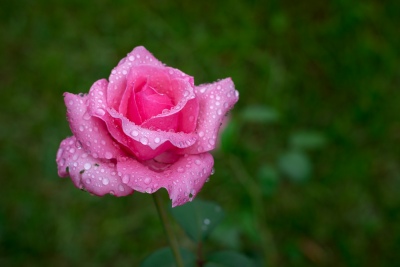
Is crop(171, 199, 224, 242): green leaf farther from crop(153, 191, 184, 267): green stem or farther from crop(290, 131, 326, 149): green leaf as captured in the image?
crop(290, 131, 326, 149): green leaf

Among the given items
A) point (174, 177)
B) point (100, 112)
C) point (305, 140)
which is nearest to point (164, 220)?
point (174, 177)

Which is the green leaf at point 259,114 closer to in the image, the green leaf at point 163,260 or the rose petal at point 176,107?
the green leaf at point 163,260

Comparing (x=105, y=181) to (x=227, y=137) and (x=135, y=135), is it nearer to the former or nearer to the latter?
(x=135, y=135)

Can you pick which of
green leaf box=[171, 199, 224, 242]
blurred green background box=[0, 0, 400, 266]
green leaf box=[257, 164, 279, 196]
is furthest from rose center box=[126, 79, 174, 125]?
green leaf box=[257, 164, 279, 196]

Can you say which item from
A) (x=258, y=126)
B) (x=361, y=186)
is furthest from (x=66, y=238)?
(x=361, y=186)

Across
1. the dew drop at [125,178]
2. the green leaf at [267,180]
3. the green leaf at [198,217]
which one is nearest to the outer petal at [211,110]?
the dew drop at [125,178]

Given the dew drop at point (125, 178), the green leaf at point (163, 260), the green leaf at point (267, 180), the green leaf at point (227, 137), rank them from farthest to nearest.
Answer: the green leaf at point (267, 180) < the green leaf at point (227, 137) < the green leaf at point (163, 260) < the dew drop at point (125, 178)

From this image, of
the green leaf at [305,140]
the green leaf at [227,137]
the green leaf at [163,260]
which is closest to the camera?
the green leaf at [163,260]

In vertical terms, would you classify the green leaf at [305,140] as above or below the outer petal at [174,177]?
below
